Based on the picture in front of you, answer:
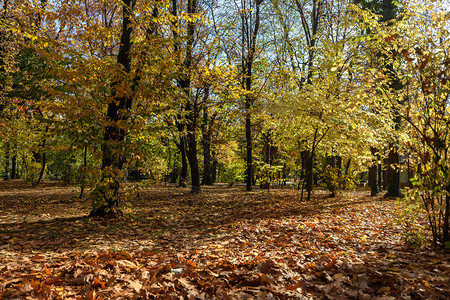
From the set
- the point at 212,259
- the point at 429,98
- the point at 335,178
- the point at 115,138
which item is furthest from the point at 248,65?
the point at 212,259

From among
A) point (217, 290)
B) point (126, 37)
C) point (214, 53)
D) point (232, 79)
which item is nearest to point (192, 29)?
point (214, 53)

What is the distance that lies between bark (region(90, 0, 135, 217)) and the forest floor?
49 centimetres

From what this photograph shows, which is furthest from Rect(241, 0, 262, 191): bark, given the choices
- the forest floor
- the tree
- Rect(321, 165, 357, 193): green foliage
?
the tree

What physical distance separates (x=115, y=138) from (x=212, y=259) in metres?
3.80

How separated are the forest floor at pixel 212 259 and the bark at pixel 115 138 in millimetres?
492

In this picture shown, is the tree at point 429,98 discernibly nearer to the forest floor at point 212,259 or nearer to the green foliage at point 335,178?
the forest floor at point 212,259

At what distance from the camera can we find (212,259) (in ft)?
12.6

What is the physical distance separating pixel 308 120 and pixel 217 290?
7834mm

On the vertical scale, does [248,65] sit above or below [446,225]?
above

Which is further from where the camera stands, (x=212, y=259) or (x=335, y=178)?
(x=335, y=178)

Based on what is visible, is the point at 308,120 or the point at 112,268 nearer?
the point at 112,268

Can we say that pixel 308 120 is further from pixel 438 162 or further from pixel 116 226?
pixel 116 226

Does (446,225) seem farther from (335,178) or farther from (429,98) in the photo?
(335,178)

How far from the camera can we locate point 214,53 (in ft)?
44.8
